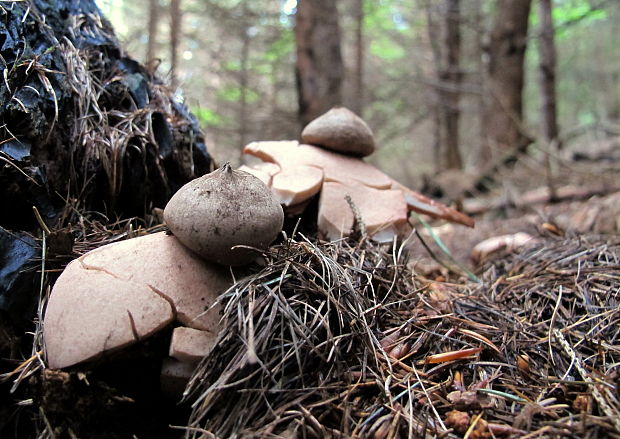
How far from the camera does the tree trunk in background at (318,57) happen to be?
4.73 metres

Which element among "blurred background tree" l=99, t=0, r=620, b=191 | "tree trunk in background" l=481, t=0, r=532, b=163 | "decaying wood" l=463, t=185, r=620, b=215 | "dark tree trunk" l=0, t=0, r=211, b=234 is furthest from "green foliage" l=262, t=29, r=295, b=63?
"dark tree trunk" l=0, t=0, r=211, b=234

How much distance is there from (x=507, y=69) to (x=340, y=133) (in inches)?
191

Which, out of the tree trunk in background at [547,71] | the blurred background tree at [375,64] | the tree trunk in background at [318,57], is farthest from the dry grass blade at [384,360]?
the tree trunk in background at [547,71]

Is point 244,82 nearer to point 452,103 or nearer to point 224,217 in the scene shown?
point 452,103

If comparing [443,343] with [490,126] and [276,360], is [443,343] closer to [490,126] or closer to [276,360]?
[276,360]

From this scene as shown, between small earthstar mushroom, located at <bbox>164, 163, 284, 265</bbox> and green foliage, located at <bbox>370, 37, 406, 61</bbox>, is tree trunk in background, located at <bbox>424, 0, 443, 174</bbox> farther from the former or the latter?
small earthstar mushroom, located at <bbox>164, 163, 284, 265</bbox>

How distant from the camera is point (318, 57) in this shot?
476 cm

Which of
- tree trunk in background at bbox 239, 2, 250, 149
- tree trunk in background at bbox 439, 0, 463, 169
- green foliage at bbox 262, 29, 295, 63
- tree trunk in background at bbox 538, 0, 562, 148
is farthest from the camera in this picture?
tree trunk in background at bbox 439, 0, 463, 169

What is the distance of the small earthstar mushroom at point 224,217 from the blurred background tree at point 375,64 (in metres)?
1.22

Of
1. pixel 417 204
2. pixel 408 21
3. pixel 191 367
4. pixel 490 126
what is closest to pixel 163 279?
pixel 191 367

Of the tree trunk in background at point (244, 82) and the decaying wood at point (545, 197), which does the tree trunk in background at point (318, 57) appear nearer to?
the tree trunk in background at point (244, 82)

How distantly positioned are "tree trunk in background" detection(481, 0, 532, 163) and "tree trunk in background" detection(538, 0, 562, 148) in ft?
1.01

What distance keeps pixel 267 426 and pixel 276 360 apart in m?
0.18

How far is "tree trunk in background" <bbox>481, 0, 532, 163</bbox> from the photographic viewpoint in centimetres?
595
